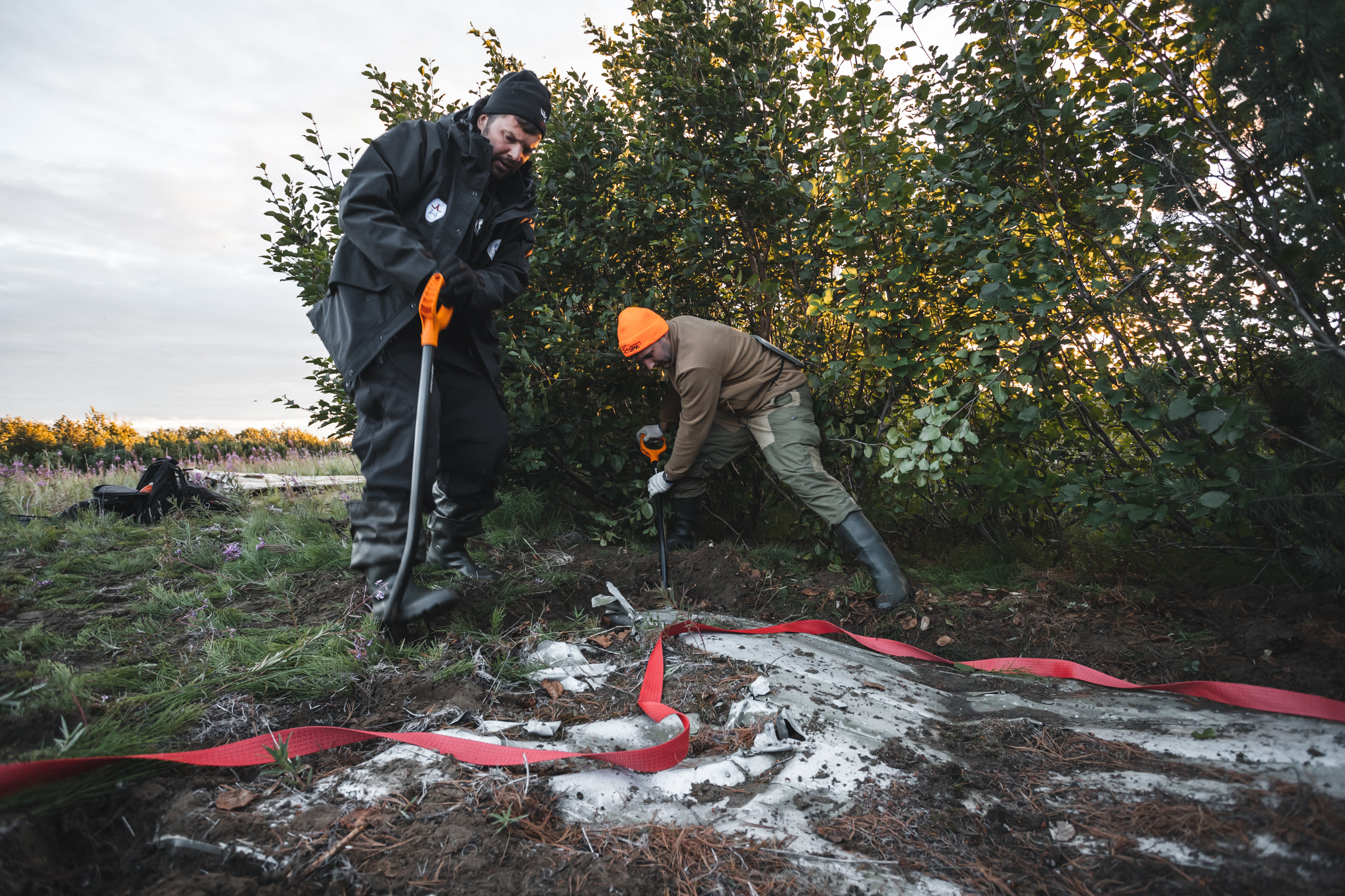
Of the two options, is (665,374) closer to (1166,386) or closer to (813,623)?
(813,623)

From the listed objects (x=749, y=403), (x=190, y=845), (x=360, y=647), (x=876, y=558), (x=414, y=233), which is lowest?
(x=190, y=845)

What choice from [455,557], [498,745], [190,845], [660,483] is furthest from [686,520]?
[190,845]

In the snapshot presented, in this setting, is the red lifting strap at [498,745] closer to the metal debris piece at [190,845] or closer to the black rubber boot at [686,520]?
the metal debris piece at [190,845]

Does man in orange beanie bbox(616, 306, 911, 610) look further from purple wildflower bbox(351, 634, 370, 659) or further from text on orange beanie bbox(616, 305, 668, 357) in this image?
purple wildflower bbox(351, 634, 370, 659)

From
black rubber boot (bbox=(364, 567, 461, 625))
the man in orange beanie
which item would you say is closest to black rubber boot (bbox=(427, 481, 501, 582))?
black rubber boot (bbox=(364, 567, 461, 625))

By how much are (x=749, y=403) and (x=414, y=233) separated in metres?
2.12

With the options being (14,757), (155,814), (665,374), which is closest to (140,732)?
(14,757)

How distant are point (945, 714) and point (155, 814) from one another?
2276 millimetres

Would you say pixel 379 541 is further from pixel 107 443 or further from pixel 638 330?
pixel 107 443

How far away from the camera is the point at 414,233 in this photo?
112 inches

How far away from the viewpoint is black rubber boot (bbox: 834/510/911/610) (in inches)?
134

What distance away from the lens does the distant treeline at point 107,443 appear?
1001cm

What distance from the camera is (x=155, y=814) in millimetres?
1416

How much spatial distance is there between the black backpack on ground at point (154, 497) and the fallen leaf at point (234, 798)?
4328mm
